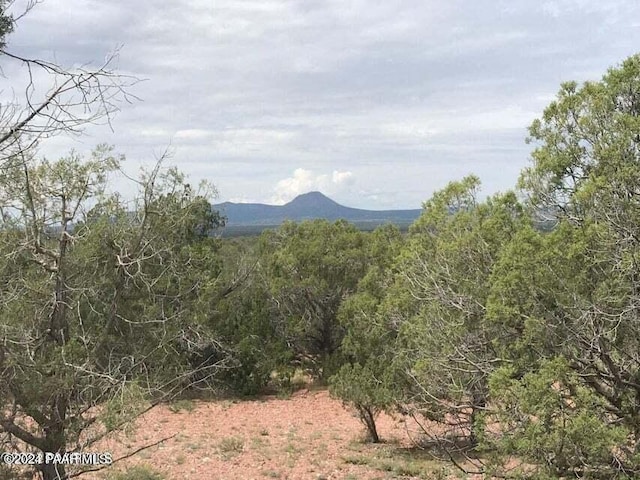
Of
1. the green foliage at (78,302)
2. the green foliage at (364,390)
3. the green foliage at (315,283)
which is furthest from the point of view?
the green foliage at (315,283)

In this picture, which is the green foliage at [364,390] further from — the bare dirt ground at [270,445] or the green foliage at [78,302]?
the green foliage at [78,302]

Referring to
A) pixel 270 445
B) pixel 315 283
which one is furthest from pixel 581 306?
pixel 315 283

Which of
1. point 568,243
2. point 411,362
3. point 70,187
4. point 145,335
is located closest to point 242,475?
point 411,362

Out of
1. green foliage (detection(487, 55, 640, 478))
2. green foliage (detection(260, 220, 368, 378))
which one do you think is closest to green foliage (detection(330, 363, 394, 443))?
green foliage (detection(487, 55, 640, 478))

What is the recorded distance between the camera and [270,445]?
13555 mm

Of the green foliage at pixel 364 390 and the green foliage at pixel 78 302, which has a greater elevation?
the green foliage at pixel 78 302

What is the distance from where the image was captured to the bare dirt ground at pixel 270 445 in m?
11.0

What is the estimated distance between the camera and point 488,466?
6172mm

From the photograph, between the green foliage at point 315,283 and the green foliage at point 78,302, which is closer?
the green foliage at point 78,302

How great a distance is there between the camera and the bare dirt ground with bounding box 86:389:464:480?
11.0 m

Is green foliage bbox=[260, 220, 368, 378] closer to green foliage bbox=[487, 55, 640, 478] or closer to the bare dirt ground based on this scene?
the bare dirt ground

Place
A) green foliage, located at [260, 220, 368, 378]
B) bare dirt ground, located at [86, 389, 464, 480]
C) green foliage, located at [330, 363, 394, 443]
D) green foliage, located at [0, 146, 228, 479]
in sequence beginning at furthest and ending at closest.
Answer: green foliage, located at [260, 220, 368, 378] → green foliage, located at [330, 363, 394, 443] → bare dirt ground, located at [86, 389, 464, 480] → green foliage, located at [0, 146, 228, 479]

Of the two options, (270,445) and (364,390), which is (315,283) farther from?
(364,390)

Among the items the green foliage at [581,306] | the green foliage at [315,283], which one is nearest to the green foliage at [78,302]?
the green foliage at [581,306]
